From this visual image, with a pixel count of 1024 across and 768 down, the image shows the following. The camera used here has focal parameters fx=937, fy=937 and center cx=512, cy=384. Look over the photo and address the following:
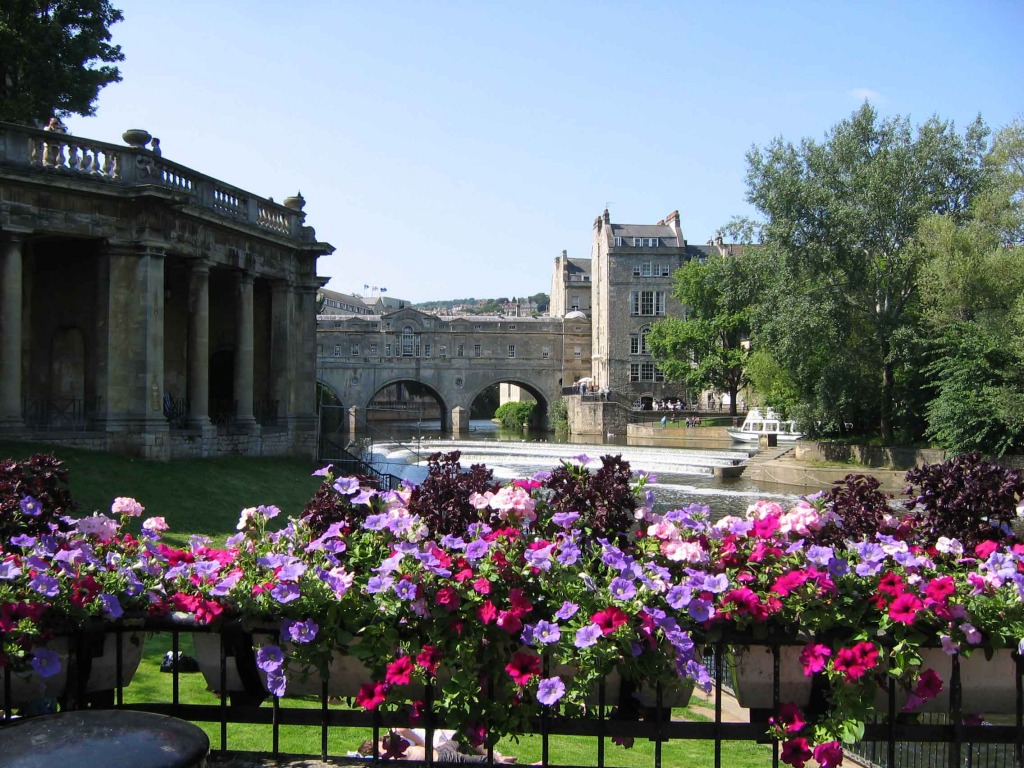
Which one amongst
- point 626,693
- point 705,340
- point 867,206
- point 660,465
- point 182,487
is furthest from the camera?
point 705,340

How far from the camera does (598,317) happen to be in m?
84.8

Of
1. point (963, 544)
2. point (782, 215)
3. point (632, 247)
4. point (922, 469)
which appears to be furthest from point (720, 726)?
point (632, 247)

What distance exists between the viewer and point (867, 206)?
115ft

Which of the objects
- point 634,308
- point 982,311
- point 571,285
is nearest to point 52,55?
point 982,311

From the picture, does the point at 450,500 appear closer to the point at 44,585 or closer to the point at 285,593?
the point at 285,593

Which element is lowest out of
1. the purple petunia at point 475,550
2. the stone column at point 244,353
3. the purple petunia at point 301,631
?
the purple petunia at point 301,631

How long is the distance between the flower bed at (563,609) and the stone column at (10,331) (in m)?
14.4

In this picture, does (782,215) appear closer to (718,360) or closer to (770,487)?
(770,487)

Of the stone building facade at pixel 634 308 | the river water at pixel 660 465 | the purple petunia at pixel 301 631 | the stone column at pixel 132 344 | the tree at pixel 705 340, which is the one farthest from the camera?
the stone building facade at pixel 634 308

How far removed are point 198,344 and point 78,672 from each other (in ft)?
58.1

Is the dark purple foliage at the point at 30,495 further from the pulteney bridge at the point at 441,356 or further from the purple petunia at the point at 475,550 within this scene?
the pulteney bridge at the point at 441,356

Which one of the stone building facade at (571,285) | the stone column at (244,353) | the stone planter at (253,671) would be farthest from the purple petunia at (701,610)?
the stone building facade at (571,285)

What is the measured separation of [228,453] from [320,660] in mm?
18377

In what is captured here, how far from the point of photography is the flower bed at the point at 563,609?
13.6 ft
